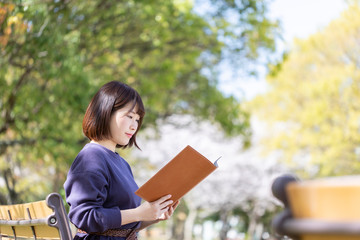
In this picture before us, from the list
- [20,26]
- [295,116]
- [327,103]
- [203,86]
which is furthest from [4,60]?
[295,116]

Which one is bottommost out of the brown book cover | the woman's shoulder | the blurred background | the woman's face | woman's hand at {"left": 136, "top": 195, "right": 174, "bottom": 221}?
woman's hand at {"left": 136, "top": 195, "right": 174, "bottom": 221}

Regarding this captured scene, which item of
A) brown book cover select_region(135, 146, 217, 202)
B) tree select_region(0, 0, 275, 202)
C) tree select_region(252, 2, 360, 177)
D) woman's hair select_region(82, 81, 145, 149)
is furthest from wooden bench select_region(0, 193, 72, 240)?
tree select_region(252, 2, 360, 177)

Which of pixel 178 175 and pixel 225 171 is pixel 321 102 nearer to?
Result: pixel 225 171

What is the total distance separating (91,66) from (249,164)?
52.7 ft

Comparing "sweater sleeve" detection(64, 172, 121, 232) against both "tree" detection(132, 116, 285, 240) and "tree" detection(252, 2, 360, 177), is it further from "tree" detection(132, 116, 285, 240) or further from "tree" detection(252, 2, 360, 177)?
"tree" detection(132, 116, 285, 240)

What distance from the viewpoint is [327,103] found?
18938 millimetres

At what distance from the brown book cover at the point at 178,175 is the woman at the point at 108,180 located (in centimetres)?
6

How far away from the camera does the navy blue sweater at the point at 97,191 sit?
2117 mm

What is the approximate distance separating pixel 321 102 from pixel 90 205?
17.7 m

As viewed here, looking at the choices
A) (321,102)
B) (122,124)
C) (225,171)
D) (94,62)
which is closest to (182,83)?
(94,62)

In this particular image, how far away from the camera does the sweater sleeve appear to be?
2.11m

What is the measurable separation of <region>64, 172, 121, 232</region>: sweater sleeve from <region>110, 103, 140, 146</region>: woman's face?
0.32 metres

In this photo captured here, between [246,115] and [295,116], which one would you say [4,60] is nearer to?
[246,115]

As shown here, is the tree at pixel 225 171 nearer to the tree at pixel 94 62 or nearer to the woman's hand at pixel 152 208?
the tree at pixel 94 62
